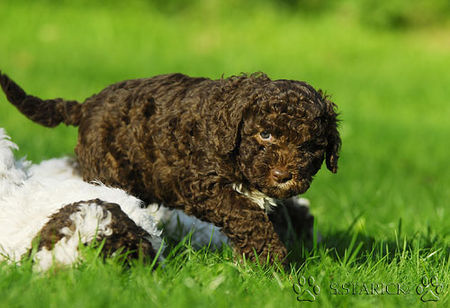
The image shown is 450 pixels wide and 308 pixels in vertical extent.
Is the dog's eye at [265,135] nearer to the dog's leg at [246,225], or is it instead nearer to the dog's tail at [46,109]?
the dog's leg at [246,225]

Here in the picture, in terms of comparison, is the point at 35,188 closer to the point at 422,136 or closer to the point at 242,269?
the point at 242,269

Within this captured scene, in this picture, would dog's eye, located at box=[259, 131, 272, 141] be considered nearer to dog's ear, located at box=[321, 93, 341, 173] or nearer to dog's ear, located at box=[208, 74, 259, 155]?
dog's ear, located at box=[208, 74, 259, 155]

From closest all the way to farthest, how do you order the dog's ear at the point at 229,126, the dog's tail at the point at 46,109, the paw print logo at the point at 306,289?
the paw print logo at the point at 306,289 < the dog's ear at the point at 229,126 < the dog's tail at the point at 46,109

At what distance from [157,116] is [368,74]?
11908 millimetres

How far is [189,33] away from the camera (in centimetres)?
1686

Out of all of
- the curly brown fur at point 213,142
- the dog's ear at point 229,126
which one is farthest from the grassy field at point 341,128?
the dog's ear at point 229,126

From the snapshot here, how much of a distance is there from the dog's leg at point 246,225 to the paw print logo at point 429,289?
0.84 meters

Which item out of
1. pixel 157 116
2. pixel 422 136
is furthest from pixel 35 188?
pixel 422 136

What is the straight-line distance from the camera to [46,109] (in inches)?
188

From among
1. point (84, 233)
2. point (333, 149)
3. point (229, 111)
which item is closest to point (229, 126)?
point (229, 111)

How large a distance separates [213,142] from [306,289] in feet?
3.71

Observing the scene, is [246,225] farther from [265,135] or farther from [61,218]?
[61,218]

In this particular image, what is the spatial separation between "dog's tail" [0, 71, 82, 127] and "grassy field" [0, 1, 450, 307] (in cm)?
148

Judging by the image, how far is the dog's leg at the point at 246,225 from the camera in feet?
12.7
